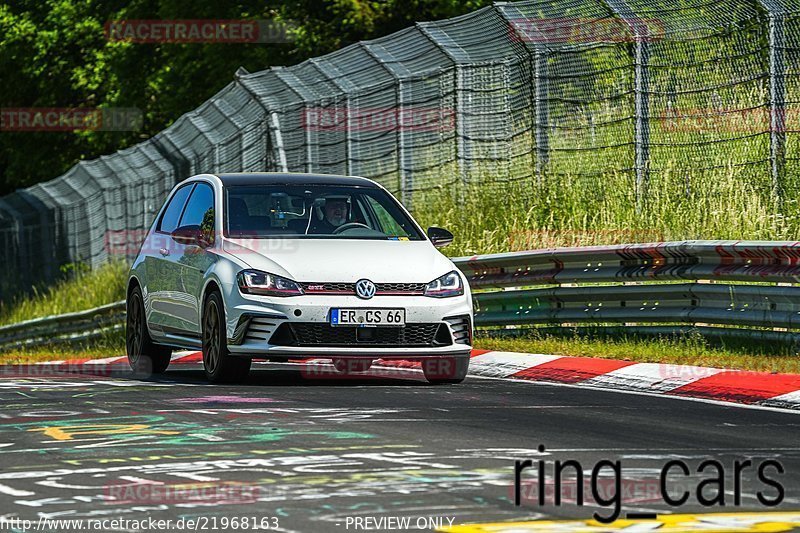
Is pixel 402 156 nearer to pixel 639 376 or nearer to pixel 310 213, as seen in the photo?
pixel 310 213

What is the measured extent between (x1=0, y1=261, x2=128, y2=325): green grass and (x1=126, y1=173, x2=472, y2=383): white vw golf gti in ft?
52.2

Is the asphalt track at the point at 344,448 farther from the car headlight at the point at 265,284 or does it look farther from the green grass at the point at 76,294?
the green grass at the point at 76,294

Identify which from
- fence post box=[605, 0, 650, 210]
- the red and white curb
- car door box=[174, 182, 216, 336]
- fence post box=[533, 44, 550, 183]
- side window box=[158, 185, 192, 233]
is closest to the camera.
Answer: the red and white curb

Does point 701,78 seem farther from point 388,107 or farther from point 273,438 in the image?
point 273,438

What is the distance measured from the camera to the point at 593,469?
750cm

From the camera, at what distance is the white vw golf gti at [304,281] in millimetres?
11984

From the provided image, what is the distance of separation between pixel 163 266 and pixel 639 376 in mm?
4001

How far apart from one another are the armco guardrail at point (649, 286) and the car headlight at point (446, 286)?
2.20m

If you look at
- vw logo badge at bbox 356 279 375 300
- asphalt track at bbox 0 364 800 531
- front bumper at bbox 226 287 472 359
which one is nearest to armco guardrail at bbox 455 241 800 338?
asphalt track at bbox 0 364 800 531

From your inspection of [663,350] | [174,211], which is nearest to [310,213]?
[174,211]

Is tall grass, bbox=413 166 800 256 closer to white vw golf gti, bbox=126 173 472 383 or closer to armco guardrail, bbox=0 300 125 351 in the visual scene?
white vw golf gti, bbox=126 173 472 383

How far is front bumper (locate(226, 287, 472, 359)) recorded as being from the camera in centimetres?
1193

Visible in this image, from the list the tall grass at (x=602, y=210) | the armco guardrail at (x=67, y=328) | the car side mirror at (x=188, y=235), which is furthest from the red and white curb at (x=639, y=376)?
the armco guardrail at (x=67, y=328)

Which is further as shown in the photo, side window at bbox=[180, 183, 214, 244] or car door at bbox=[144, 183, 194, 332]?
car door at bbox=[144, 183, 194, 332]
